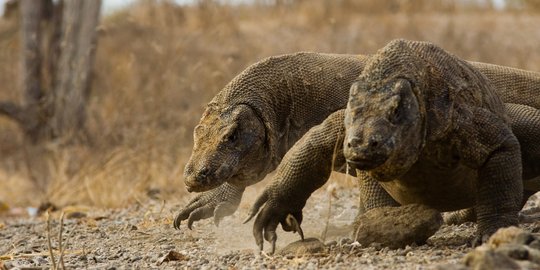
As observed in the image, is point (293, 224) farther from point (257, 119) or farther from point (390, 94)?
point (390, 94)

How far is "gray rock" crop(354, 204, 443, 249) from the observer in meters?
4.21

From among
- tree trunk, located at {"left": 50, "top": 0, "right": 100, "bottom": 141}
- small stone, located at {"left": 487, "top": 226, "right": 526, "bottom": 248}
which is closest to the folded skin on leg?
small stone, located at {"left": 487, "top": 226, "right": 526, "bottom": 248}

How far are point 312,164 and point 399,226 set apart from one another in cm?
50

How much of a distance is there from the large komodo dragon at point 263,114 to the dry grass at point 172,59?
9.60 ft

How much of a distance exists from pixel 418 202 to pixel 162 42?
27.9ft

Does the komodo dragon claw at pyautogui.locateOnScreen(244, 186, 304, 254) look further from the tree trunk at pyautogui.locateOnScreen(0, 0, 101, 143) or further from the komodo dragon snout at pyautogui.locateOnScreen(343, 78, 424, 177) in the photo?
the tree trunk at pyautogui.locateOnScreen(0, 0, 101, 143)

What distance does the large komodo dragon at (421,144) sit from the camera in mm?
3584

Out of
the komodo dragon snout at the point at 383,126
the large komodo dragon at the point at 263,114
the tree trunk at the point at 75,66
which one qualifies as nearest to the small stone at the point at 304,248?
the large komodo dragon at the point at 263,114

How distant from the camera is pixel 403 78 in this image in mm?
3781

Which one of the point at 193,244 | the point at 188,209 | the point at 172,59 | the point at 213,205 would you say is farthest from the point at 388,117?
the point at 172,59

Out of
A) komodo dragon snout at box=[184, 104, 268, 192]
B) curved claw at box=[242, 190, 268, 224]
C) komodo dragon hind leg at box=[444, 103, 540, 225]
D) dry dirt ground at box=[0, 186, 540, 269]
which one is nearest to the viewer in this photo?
dry dirt ground at box=[0, 186, 540, 269]

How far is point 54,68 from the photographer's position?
12617 millimetres

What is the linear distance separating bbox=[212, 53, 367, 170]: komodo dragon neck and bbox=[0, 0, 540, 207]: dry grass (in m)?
2.97

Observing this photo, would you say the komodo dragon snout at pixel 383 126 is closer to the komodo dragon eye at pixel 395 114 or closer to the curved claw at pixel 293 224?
the komodo dragon eye at pixel 395 114
